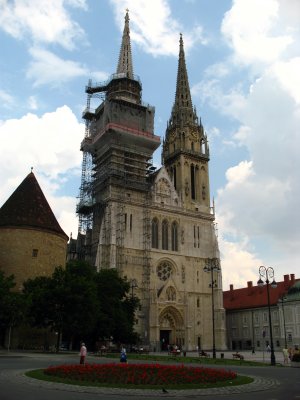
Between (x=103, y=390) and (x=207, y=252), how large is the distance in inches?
2116

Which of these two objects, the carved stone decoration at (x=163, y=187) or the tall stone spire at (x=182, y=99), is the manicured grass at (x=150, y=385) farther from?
the tall stone spire at (x=182, y=99)

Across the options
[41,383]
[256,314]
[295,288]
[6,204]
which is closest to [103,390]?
[41,383]

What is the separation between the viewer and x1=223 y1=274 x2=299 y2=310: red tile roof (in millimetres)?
69188

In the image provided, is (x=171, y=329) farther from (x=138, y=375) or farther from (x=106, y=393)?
(x=106, y=393)

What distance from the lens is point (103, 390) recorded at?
13266 mm

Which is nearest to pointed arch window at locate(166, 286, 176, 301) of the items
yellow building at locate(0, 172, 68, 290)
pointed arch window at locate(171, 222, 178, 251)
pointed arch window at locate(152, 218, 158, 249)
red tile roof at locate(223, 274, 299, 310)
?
pointed arch window at locate(171, 222, 178, 251)

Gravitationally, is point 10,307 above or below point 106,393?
above

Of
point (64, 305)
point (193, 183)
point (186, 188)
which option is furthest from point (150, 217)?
point (64, 305)

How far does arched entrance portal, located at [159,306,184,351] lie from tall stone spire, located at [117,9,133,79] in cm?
3839

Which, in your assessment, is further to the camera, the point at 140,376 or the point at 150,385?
the point at 140,376

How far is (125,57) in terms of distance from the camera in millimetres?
75812

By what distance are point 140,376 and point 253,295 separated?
62065 mm

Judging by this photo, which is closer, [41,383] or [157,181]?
[41,383]

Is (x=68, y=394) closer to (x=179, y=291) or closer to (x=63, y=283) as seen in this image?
(x=63, y=283)
